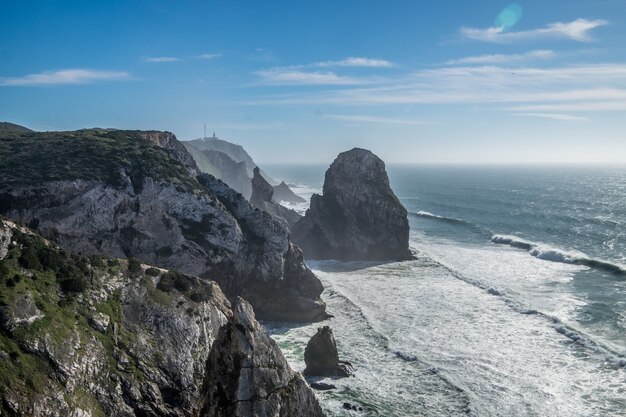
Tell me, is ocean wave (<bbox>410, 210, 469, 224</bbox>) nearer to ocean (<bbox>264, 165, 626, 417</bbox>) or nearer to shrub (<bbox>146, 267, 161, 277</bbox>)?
ocean (<bbox>264, 165, 626, 417</bbox>)

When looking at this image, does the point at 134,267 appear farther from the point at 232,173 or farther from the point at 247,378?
the point at 232,173

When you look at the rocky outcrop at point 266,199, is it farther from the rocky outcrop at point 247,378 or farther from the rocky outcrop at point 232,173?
the rocky outcrop at point 232,173

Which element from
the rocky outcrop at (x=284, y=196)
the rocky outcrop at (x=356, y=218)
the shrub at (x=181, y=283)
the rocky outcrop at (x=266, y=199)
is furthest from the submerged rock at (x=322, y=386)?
the rocky outcrop at (x=284, y=196)

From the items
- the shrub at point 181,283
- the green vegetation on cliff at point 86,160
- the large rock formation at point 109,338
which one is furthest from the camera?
the green vegetation on cliff at point 86,160

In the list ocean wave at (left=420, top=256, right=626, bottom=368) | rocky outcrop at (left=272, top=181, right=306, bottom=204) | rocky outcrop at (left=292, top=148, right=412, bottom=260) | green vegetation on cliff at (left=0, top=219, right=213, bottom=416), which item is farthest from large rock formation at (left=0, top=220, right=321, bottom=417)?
rocky outcrop at (left=272, top=181, right=306, bottom=204)

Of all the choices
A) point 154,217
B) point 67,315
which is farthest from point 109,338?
point 154,217

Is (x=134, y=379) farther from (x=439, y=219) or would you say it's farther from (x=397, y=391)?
(x=439, y=219)
